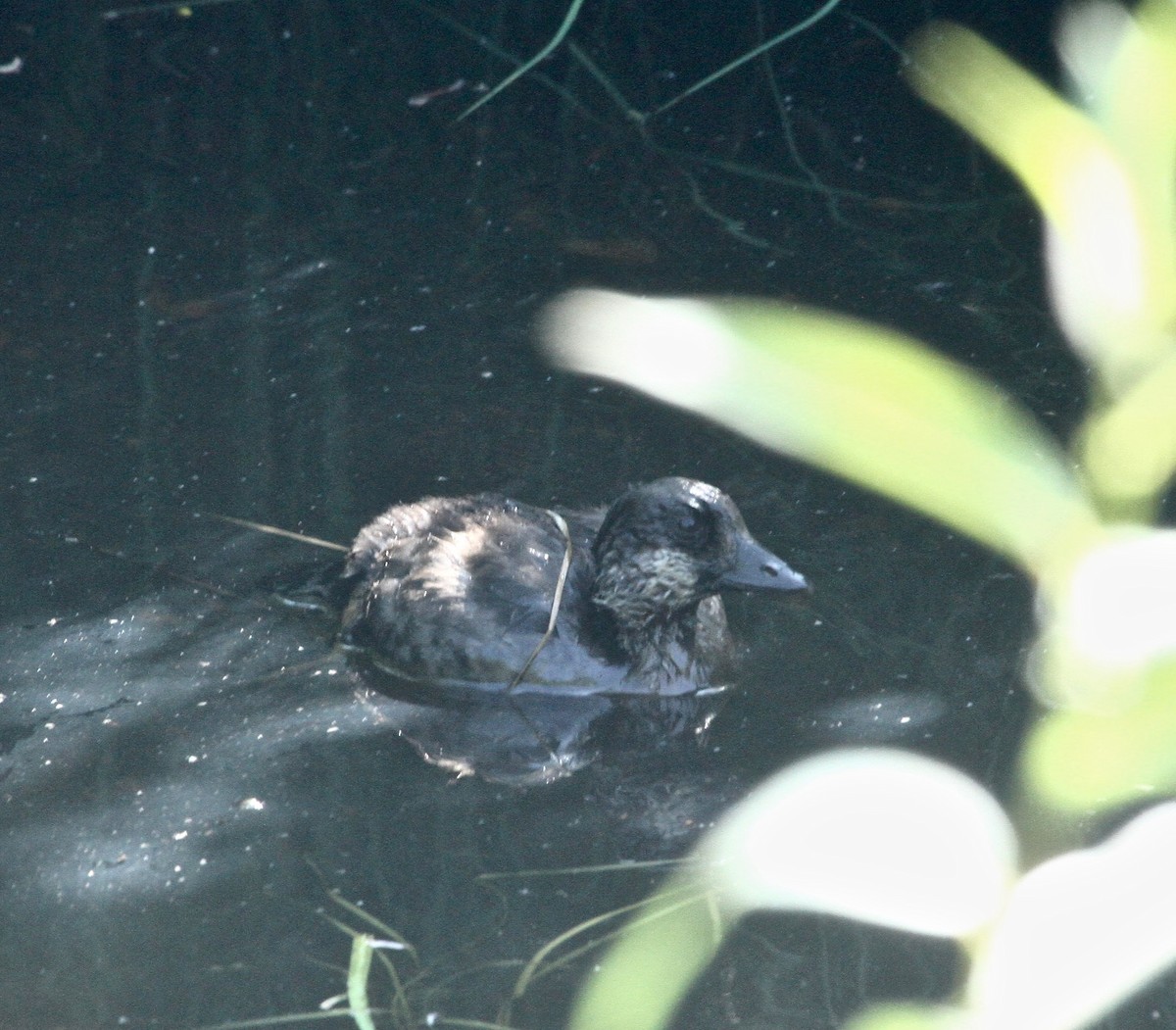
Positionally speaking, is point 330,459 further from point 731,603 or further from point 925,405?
point 925,405

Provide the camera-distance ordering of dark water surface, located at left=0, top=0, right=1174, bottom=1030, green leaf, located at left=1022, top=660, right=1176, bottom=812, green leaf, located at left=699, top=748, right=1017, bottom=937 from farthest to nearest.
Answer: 1. dark water surface, located at left=0, top=0, right=1174, bottom=1030
2. green leaf, located at left=1022, top=660, right=1176, bottom=812
3. green leaf, located at left=699, top=748, right=1017, bottom=937

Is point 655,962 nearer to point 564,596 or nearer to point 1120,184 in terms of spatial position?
point 564,596

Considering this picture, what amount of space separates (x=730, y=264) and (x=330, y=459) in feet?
6.80

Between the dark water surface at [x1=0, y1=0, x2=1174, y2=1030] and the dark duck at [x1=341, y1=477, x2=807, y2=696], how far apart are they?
0.20m

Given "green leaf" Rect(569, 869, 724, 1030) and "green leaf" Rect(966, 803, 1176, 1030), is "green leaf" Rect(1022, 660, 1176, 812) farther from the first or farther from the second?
"green leaf" Rect(569, 869, 724, 1030)

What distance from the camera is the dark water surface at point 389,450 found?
3697 mm

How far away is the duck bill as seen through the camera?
492 centimetres

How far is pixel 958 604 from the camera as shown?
488 cm

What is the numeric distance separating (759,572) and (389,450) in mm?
1618

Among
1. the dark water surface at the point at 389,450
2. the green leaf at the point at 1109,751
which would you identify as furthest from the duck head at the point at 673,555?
the green leaf at the point at 1109,751

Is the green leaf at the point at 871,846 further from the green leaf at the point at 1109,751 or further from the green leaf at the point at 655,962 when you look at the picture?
the green leaf at the point at 1109,751

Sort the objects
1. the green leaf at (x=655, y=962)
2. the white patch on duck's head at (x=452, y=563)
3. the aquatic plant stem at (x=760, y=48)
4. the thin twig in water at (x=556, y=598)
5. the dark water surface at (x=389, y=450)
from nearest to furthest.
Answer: the green leaf at (x=655, y=962) → the dark water surface at (x=389, y=450) → the thin twig in water at (x=556, y=598) → the white patch on duck's head at (x=452, y=563) → the aquatic plant stem at (x=760, y=48)

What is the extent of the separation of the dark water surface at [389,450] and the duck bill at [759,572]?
0.56ft

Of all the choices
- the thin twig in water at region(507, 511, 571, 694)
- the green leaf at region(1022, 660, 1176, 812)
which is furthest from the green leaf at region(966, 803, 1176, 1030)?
the thin twig in water at region(507, 511, 571, 694)
